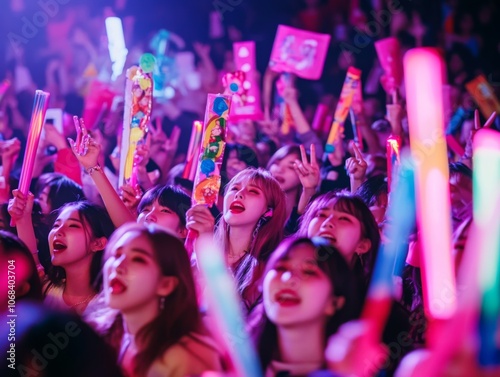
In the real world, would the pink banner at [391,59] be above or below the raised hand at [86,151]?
above

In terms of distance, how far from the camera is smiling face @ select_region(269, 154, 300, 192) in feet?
13.6

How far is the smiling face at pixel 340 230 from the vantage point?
2.94 m

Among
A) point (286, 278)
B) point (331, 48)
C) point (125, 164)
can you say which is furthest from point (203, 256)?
point (331, 48)

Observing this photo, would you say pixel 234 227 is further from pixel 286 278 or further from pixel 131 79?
pixel 286 278

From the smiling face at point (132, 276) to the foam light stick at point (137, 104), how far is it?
125cm

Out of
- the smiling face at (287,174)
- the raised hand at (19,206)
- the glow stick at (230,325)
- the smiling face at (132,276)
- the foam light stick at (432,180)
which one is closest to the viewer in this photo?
the foam light stick at (432,180)

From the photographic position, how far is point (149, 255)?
8.13 ft

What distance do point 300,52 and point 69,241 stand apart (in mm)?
2382

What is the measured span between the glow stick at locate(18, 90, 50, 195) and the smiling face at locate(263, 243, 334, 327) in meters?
1.39

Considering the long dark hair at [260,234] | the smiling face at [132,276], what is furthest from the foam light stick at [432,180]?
the long dark hair at [260,234]

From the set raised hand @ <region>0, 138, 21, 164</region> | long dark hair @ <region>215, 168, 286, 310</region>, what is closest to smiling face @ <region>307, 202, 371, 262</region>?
long dark hair @ <region>215, 168, 286, 310</region>

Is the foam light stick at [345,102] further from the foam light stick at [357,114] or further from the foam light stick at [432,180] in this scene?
the foam light stick at [432,180]

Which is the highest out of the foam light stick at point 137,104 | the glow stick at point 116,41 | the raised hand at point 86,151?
the glow stick at point 116,41

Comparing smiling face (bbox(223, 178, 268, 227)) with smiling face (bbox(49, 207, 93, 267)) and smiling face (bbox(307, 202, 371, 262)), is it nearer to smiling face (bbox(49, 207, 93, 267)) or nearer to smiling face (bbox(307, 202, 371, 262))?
smiling face (bbox(307, 202, 371, 262))
